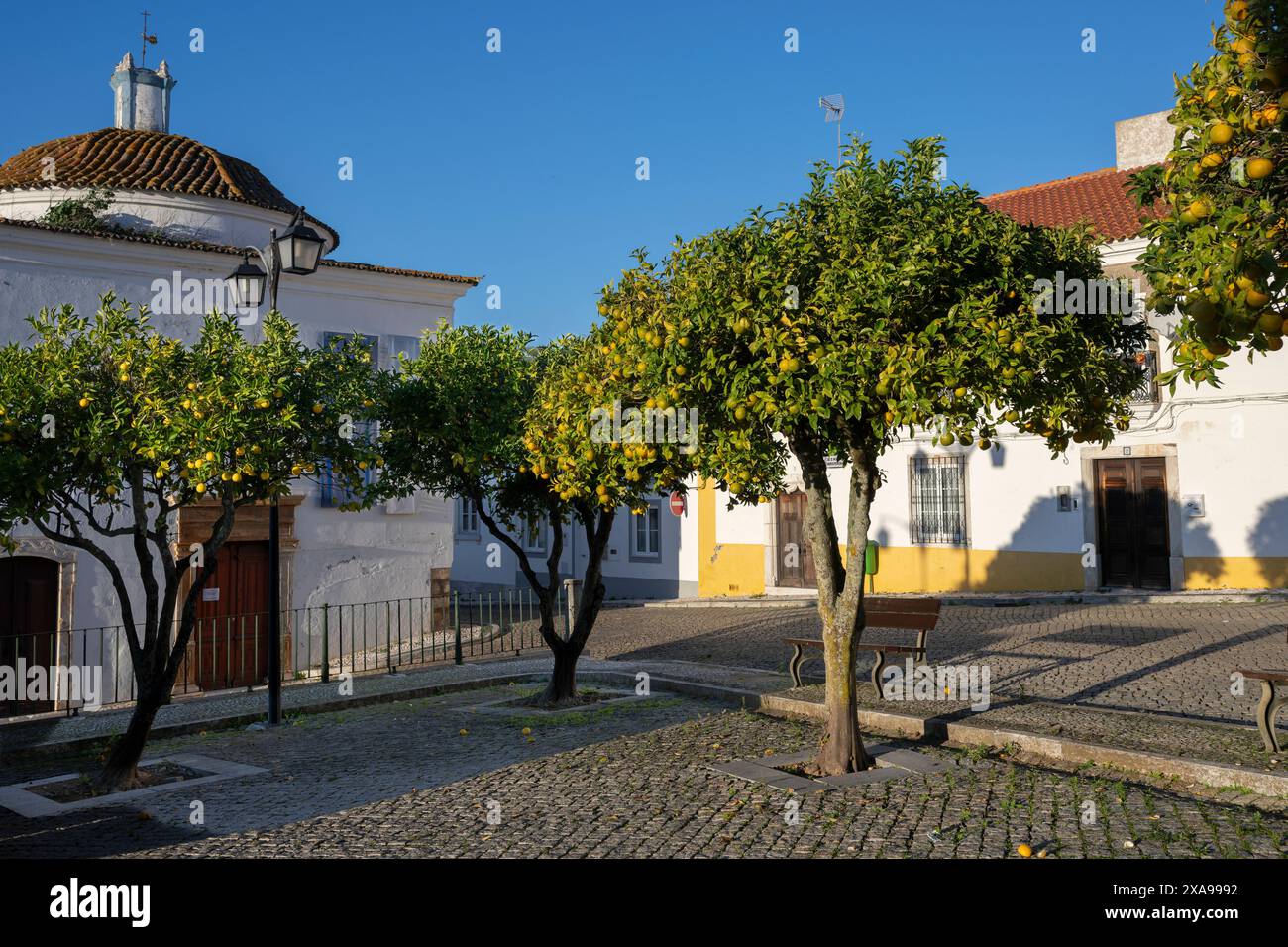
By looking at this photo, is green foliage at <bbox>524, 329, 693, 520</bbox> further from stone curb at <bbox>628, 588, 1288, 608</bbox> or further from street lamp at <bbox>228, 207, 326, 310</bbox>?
stone curb at <bbox>628, 588, 1288, 608</bbox>

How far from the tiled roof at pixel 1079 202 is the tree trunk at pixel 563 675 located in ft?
44.7

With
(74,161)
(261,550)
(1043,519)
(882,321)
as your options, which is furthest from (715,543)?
(882,321)

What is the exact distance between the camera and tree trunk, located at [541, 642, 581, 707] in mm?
11508

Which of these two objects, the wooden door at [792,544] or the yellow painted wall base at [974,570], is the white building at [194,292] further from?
the yellow painted wall base at [974,570]

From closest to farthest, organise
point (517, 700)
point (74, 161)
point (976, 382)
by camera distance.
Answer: point (976, 382), point (517, 700), point (74, 161)

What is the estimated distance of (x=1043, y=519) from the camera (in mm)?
20516

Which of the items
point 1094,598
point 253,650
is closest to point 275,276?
point 253,650

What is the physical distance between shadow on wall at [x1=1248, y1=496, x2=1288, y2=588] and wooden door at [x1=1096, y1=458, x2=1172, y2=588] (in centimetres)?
151

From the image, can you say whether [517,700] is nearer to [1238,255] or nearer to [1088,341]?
[1088,341]

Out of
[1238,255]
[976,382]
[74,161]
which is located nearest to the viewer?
[1238,255]

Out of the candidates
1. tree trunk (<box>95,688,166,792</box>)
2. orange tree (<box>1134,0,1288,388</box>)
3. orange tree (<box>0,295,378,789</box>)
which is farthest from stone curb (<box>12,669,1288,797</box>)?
orange tree (<box>1134,0,1288,388</box>)

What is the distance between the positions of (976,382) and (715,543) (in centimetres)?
1949

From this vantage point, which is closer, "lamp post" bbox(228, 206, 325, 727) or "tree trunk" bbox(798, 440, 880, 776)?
"tree trunk" bbox(798, 440, 880, 776)

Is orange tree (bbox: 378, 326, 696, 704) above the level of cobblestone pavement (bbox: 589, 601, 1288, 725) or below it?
above
